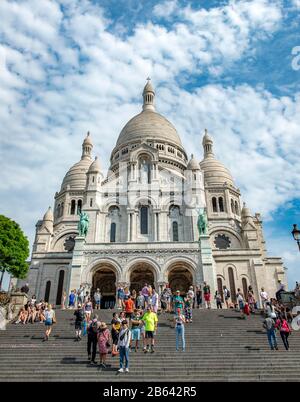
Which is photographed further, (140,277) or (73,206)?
(73,206)

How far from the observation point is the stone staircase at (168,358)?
11.4 meters

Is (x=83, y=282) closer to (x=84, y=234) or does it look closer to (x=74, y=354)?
(x=84, y=234)

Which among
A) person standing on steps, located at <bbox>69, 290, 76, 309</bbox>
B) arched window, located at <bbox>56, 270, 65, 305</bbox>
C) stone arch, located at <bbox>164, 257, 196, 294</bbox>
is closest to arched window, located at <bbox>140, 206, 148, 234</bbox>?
stone arch, located at <bbox>164, 257, 196, 294</bbox>

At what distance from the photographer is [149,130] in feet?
170

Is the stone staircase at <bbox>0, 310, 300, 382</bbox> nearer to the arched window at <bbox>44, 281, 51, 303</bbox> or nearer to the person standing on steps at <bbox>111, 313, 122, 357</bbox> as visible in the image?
the person standing on steps at <bbox>111, 313, 122, 357</bbox>

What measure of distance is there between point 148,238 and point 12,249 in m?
12.5

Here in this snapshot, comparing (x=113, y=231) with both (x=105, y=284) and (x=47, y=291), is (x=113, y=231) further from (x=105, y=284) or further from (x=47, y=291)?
(x=47, y=291)

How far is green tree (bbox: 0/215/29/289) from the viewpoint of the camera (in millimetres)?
32312

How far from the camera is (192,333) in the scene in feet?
55.5

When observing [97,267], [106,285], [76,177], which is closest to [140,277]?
[106,285]

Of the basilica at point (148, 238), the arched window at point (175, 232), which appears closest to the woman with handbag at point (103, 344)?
the basilica at point (148, 238)

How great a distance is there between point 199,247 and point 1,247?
56.8 ft

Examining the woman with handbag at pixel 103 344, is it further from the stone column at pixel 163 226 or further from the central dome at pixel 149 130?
the central dome at pixel 149 130
